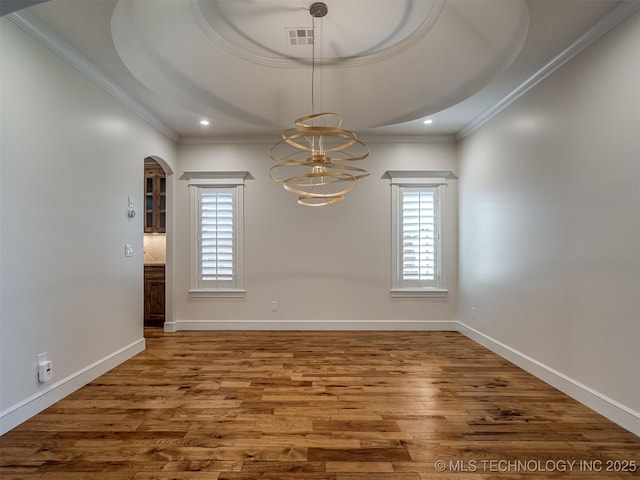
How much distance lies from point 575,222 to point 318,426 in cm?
268

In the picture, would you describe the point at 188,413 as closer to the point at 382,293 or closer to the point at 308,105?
the point at 382,293

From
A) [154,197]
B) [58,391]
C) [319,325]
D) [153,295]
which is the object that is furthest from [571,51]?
[153,295]

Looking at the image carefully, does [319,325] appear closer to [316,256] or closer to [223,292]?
[316,256]

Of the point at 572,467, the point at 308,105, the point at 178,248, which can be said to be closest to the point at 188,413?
the point at 572,467

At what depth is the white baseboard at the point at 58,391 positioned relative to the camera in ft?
7.50

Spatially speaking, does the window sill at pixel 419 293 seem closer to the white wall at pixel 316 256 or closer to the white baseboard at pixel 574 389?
the white wall at pixel 316 256

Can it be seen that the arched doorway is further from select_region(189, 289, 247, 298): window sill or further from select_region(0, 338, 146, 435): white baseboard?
select_region(0, 338, 146, 435): white baseboard

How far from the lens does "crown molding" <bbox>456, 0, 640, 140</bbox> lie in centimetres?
229

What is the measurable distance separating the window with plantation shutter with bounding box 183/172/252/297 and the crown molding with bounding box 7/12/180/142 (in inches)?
48.3

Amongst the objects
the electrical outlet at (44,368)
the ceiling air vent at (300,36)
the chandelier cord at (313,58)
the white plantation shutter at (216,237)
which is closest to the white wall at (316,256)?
the white plantation shutter at (216,237)

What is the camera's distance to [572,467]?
6.31 feet

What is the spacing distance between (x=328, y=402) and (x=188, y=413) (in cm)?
111

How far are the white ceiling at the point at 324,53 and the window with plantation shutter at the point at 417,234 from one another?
33.6 inches

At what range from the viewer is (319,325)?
197 inches
